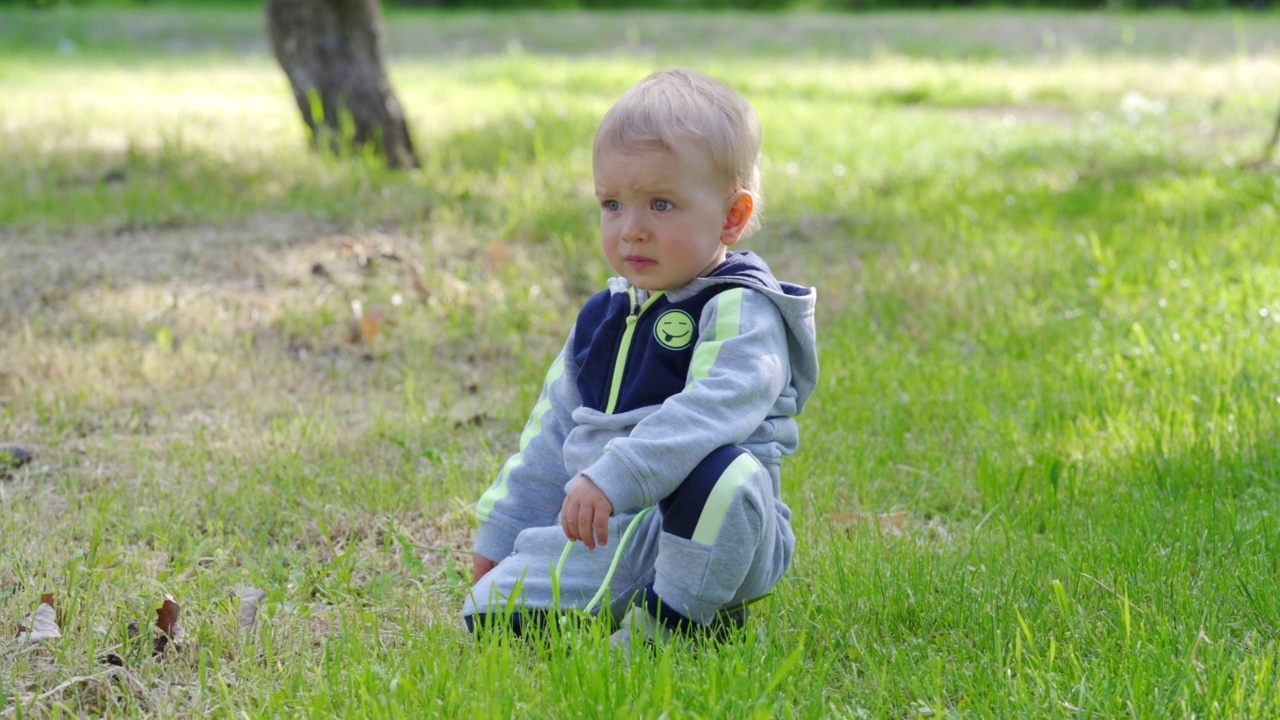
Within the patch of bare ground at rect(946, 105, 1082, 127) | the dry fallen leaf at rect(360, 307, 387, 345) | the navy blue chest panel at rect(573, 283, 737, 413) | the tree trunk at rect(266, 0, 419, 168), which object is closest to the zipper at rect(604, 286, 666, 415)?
the navy blue chest panel at rect(573, 283, 737, 413)

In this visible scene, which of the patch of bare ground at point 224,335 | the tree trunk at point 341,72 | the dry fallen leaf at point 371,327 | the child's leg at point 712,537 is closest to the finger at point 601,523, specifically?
the child's leg at point 712,537

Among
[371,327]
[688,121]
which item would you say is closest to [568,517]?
[688,121]

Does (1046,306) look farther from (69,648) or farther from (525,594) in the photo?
(69,648)

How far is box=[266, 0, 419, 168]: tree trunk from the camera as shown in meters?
6.91

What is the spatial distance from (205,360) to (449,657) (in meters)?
2.37

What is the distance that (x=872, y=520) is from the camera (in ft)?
10.6

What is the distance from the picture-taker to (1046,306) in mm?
4891

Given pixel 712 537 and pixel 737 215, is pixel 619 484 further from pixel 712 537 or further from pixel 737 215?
pixel 737 215

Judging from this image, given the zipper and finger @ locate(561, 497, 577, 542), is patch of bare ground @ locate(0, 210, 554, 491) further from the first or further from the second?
finger @ locate(561, 497, 577, 542)

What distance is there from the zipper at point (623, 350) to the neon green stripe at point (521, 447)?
0.20 m

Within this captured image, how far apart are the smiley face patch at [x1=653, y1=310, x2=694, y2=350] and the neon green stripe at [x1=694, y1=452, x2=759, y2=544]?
1.00ft

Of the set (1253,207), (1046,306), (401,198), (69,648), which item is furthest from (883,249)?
(69,648)

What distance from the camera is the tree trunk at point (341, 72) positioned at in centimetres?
691

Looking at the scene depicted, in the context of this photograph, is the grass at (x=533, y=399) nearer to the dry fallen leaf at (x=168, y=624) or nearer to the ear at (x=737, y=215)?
the dry fallen leaf at (x=168, y=624)
